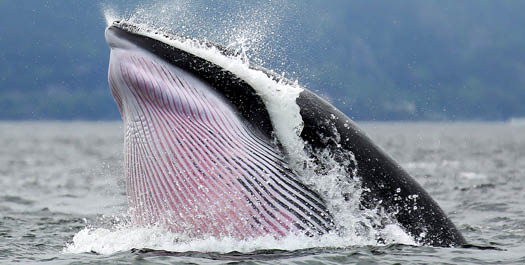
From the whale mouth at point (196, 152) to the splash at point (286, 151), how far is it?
172mm

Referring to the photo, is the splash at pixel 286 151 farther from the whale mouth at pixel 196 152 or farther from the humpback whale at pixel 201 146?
the whale mouth at pixel 196 152

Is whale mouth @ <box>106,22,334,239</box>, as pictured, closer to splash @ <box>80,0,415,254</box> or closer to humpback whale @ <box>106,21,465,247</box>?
humpback whale @ <box>106,21,465,247</box>

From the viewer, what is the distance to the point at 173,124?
6480 mm

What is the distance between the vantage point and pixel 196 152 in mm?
6473

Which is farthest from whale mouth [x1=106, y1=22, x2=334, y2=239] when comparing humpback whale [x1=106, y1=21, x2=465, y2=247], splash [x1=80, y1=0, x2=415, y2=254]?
splash [x1=80, y1=0, x2=415, y2=254]

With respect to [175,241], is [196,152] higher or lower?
higher

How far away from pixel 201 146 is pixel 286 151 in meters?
0.77

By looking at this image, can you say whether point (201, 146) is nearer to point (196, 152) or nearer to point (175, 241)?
point (196, 152)

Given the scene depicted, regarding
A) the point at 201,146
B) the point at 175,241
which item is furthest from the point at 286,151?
the point at 175,241

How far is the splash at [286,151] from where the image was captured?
21.9 ft

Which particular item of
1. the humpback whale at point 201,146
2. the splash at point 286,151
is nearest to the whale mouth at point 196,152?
the humpback whale at point 201,146

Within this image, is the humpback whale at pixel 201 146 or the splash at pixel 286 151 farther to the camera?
the splash at pixel 286 151

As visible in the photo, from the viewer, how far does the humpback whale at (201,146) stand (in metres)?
6.46

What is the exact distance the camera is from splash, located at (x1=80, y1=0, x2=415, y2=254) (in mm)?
6672
